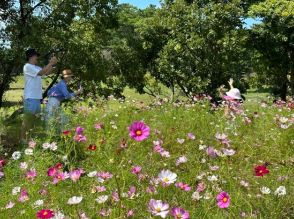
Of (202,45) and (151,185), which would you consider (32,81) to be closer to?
(151,185)

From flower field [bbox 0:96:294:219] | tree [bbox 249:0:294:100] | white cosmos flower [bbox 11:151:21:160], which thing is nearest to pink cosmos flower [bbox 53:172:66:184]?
flower field [bbox 0:96:294:219]

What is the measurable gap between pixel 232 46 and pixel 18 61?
9819 millimetres

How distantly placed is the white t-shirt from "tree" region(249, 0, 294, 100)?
52.1 ft

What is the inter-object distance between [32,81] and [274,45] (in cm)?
1817

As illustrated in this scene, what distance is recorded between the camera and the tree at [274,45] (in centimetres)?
2152

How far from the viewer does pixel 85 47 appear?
15.7m

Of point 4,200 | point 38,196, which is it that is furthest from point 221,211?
point 4,200

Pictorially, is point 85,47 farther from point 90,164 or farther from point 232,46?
point 90,164

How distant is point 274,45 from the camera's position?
23.2m

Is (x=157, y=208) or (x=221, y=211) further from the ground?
(x=157, y=208)

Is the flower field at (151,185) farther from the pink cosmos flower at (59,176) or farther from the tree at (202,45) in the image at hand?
the tree at (202,45)

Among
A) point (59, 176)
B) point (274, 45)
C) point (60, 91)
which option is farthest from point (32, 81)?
point (274, 45)

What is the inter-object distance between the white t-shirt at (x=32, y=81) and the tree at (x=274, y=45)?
1587cm

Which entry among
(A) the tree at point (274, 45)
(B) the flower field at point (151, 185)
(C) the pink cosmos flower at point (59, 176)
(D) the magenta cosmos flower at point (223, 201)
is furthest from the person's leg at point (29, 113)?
(A) the tree at point (274, 45)
